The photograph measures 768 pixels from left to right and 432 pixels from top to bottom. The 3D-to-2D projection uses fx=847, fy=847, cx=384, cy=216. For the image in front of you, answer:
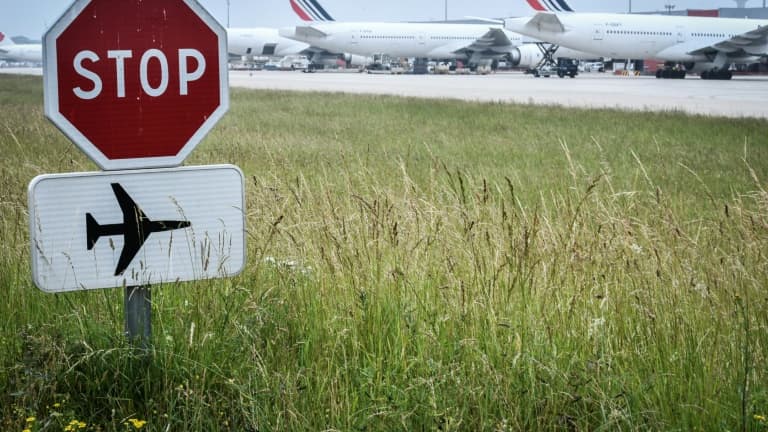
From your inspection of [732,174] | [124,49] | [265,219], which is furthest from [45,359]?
[732,174]

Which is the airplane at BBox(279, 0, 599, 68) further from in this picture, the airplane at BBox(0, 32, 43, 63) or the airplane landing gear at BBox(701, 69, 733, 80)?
the airplane at BBox(0, 32, 43, 63)

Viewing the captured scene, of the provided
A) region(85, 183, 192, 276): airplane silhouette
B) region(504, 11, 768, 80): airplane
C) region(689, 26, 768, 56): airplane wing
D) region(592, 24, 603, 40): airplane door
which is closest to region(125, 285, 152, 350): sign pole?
region(85, 183, 192, 276): airplane silhouette

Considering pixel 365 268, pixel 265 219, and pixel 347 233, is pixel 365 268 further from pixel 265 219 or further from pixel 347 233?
pixel 265 219

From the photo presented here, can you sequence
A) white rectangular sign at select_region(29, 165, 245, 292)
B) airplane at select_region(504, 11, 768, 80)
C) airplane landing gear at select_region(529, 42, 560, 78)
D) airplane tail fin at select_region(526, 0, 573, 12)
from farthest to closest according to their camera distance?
airplane landing gear at select_region(529, 42, 560, 78) < airplane tail fin at select_region(526, 0, 573, 12) < airplane at select_region(504, 11, 768, 80) < white rectangular sign at select_region(29, 165, 245, 292)

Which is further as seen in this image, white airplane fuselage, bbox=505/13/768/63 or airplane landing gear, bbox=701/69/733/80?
white airplane fuselage, bbox=505/13/768/63

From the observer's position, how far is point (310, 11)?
233ft

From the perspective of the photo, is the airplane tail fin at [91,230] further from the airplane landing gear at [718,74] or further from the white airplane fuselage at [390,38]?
the white airplane fuselage at [390,38]

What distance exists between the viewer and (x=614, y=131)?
1401 cm

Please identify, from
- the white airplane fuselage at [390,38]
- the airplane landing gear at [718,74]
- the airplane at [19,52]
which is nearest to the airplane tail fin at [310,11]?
the white airplane fuselage at [390,38]

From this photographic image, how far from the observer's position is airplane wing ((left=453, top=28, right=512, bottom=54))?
6181 cm

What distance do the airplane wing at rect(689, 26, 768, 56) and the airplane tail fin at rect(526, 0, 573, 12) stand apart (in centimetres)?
1135

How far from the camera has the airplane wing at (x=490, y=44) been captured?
61.8m

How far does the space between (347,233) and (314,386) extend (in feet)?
3.88

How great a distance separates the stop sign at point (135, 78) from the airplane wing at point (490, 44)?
197 feet
